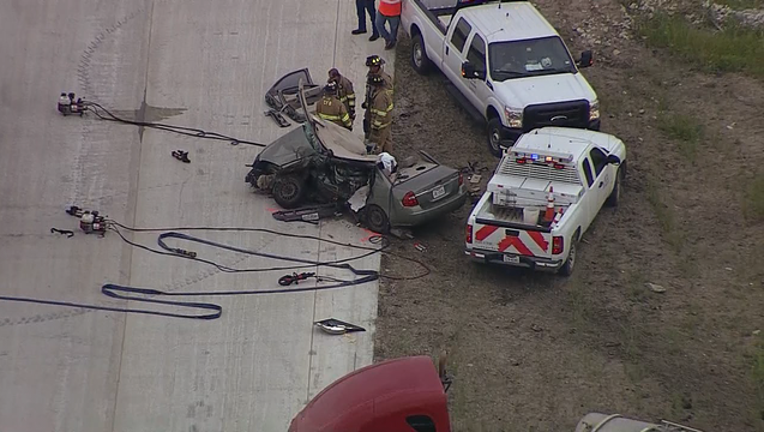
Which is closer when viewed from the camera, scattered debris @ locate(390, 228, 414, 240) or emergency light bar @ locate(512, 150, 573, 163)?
emergency light bar @ locate(512, 150, 573, 163)

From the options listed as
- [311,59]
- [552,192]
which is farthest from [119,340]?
[311,59]

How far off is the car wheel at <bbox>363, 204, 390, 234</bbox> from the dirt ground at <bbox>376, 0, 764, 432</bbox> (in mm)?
299

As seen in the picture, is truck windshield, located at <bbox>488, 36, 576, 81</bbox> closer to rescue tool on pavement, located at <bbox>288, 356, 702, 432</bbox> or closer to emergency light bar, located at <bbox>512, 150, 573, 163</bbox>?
emergency light bar, located at <bbox>512, 150, 573, 163</bbox>

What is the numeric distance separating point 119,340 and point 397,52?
9.52m

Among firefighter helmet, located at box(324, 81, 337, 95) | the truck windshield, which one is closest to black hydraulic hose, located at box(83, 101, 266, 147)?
firefighter helmet, located at box(324, 81, 337, 95)

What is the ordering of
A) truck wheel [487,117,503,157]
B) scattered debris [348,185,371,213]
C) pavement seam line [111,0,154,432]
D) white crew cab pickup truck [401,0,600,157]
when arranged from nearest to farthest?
pavement seam line [111,0,154,432]
scattered debris [348,185,371,213]
white crew cab pickup truck [401,0,600,157]
truck wheel [487,117,503,157]

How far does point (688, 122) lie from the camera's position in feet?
70.5

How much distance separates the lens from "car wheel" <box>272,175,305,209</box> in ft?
61.6

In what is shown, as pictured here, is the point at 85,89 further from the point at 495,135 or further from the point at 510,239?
the point at 510,239

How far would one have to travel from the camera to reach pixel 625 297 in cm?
1698

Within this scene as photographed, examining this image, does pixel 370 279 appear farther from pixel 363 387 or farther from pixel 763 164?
pixel 763 164

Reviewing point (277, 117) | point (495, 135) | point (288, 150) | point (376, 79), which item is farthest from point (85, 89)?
point (495, 135)

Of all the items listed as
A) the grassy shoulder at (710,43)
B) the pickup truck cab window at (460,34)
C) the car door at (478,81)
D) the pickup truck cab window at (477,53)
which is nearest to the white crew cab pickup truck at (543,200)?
the car door at (478,81)

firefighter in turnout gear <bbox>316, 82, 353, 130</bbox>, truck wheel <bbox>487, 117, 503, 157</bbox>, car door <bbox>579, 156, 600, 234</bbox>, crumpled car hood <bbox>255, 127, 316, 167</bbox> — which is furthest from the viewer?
truck wheel <bbox>487, 117, 503, 157</bbox>
